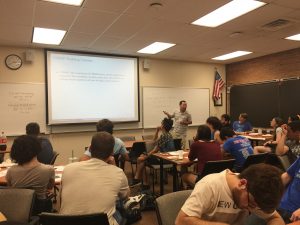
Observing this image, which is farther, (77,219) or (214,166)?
(214,166)

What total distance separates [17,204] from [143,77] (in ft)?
18.5

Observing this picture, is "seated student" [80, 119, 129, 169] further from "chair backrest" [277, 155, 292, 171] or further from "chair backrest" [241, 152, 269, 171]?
"chair backrest" [277, 155, 292, 171]

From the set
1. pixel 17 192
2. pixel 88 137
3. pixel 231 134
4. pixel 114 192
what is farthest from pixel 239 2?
pixel 88 137

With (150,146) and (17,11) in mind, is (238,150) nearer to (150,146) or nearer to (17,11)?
(150,146)

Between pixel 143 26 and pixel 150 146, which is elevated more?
pixel 143 26

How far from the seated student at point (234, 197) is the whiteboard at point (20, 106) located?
18.1ft

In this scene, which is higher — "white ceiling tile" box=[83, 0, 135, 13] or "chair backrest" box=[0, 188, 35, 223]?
"white ceiling tile" box=[83, 0, 135, 13]

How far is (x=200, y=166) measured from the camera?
3.46 m

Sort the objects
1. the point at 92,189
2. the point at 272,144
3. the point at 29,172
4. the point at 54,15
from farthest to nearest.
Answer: the point at 272,144
the point at 54,15
the point at 29,172
the point at 92,189

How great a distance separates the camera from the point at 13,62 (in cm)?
591

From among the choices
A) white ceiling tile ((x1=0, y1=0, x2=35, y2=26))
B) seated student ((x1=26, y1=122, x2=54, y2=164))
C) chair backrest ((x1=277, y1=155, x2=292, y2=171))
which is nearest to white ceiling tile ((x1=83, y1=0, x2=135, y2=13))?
white ceiling tile ((x1=0, y1=0, x2=35, y2=26))

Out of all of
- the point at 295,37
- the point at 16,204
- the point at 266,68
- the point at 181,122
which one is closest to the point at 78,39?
the point at 181,122

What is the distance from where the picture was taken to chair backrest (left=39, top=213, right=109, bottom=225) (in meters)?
1.57

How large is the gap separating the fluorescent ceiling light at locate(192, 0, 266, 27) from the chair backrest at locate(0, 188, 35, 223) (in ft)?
11.2
